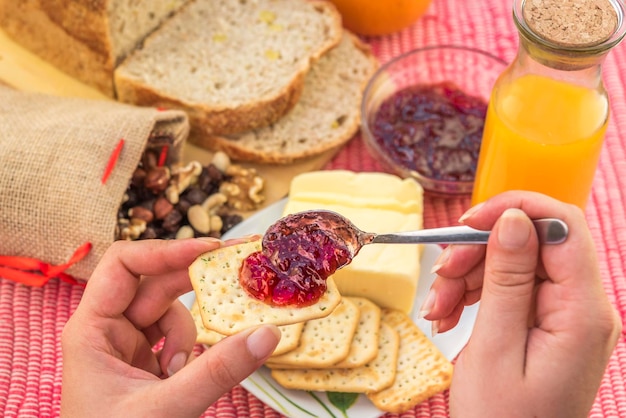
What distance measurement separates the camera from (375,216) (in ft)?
8.58

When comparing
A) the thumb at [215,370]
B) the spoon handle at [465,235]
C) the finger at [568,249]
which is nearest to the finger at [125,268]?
the thumb at [215,370]

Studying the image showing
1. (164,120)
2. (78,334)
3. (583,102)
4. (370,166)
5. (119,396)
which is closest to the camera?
(119,396)

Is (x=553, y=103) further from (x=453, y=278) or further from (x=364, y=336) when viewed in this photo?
(x=364, y=336)

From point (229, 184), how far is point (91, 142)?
53 centimetres

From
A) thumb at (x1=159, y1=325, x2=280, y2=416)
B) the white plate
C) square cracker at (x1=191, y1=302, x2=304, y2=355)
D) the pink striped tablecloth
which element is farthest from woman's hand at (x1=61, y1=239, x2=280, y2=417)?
the pink striped tablecloth

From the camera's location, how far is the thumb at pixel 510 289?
163 cm

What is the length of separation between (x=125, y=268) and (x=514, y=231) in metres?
0.99

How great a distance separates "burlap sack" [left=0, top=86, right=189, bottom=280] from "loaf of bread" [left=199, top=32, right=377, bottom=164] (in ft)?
1.44

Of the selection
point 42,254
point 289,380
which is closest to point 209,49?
point 42,254

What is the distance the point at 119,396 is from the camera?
1735 millimetres

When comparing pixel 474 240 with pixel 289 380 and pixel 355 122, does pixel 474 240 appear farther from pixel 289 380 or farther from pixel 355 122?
pixel 355 122

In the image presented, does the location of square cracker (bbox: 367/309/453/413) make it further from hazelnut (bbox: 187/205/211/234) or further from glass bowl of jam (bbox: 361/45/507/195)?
hazelnut (bbox: 187/205/211/234)

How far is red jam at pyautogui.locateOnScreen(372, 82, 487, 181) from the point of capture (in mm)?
2924

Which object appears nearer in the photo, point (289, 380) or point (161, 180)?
point (289, 380)
